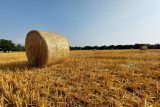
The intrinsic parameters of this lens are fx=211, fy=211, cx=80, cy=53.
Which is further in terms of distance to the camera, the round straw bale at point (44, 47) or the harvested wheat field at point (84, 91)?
the round straw bale at point (44, 47)

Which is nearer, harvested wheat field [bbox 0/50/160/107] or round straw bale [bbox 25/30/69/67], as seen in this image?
harvested wheat field [bbox 0/50/160/107]

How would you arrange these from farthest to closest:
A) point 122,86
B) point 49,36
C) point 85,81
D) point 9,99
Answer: point 49,36 < point 85,81 < point 122,86 < point 9,99

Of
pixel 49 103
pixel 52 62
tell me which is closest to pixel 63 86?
pixel 49 103

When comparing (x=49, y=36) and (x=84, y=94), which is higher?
(x=49, y=36)

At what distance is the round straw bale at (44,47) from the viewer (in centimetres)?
764

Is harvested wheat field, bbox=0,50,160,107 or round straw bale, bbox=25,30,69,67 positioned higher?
round straw bale, bbox=25,30,69,67

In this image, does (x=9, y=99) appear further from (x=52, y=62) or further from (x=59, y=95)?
(x=52, y=62)

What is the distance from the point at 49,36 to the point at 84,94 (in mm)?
4156

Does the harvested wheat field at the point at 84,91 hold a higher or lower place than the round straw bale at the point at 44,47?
lower

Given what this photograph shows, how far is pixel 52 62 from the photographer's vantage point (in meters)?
7.95

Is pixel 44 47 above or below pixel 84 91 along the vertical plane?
above

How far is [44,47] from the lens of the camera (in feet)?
24.9

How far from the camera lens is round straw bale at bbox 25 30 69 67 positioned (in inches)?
301

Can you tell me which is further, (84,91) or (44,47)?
(44,47)
